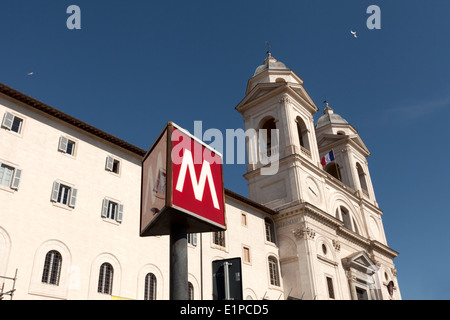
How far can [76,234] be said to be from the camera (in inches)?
834

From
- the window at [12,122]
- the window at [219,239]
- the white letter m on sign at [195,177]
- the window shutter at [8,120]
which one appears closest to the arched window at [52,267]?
the window at [12,122]

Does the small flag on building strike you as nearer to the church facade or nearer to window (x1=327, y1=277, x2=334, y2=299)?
the church facade

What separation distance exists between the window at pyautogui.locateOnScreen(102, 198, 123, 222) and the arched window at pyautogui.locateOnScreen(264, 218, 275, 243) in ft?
52.3

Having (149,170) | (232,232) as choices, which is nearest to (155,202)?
(149,170)

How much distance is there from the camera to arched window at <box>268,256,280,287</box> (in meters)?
33.9

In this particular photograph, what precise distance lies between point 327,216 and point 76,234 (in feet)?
79.4

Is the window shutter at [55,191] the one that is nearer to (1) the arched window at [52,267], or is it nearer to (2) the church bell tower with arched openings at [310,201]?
(1) the arched window at [52,267]

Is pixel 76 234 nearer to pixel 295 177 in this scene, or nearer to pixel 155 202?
pixel 155 202

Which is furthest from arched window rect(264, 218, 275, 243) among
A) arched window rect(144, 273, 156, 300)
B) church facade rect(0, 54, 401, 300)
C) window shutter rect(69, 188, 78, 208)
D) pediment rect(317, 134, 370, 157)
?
pediment rect(317, 134, 370, 157)

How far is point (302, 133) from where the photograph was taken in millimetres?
44688

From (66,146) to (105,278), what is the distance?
7.64 metres

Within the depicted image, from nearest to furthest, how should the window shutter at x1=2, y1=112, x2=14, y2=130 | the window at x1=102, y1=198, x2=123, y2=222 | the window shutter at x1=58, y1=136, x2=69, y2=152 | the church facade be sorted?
1. the church facade
2. the window shutter at x1=2, y1=112, x2=14, y2=130
3. the window shutter at x1=58, y1=136, x2=69, y2=152
4. the window at x1=102, y1=198, x2=123, y2=222

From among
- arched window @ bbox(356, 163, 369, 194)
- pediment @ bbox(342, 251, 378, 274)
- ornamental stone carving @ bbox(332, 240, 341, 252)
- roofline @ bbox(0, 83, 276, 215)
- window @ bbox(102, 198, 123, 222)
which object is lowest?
window @ bbox(102, 198, 123, 222)
